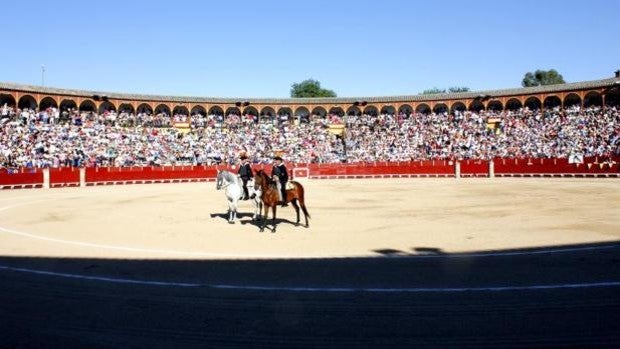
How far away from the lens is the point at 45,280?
7305mm

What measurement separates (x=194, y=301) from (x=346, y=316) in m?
1.89

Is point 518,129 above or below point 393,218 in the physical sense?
above

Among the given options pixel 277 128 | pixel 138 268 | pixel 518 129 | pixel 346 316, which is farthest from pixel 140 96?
pixel 346 316

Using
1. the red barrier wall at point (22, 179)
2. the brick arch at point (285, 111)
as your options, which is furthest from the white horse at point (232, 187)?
the brick arch at point (285, 111)

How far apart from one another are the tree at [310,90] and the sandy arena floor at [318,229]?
3751 inches

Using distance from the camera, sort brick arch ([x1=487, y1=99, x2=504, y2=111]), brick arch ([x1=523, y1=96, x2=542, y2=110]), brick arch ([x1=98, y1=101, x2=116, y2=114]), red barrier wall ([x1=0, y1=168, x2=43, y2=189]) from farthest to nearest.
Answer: brick arch ([x1=487, y1=99, x2=504, y2=111]) → brick arch ([x1=523, y1=96, x2=542, y2=110]) → brick arch ([x1=98, y1=101, x2=116, y2=114]) → red barrier wall ([x1=0, y1=168, x2=43, y2=189])

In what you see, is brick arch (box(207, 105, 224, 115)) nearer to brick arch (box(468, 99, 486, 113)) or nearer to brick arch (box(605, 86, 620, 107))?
brick arch (box(468, 99, 486, 113))

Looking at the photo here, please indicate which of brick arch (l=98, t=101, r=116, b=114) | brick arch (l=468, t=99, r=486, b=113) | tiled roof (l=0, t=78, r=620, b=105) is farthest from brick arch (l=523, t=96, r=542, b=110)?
brick arch (l=98, t=101, r=116, b=114)

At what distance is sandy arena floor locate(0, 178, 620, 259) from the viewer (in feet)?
32.1

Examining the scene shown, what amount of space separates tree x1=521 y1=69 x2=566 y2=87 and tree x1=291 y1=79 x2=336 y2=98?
41.8 meters

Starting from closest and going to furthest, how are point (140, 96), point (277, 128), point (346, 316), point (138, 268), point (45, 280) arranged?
1. point (346, 316)
2. point (45, 280)
3. point (138, 268)
4. point (140, 96)
5. point (277, 128)

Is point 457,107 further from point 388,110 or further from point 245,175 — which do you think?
point 245,175

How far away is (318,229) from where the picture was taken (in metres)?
12.6

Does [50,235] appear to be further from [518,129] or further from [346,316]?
[518,129]
